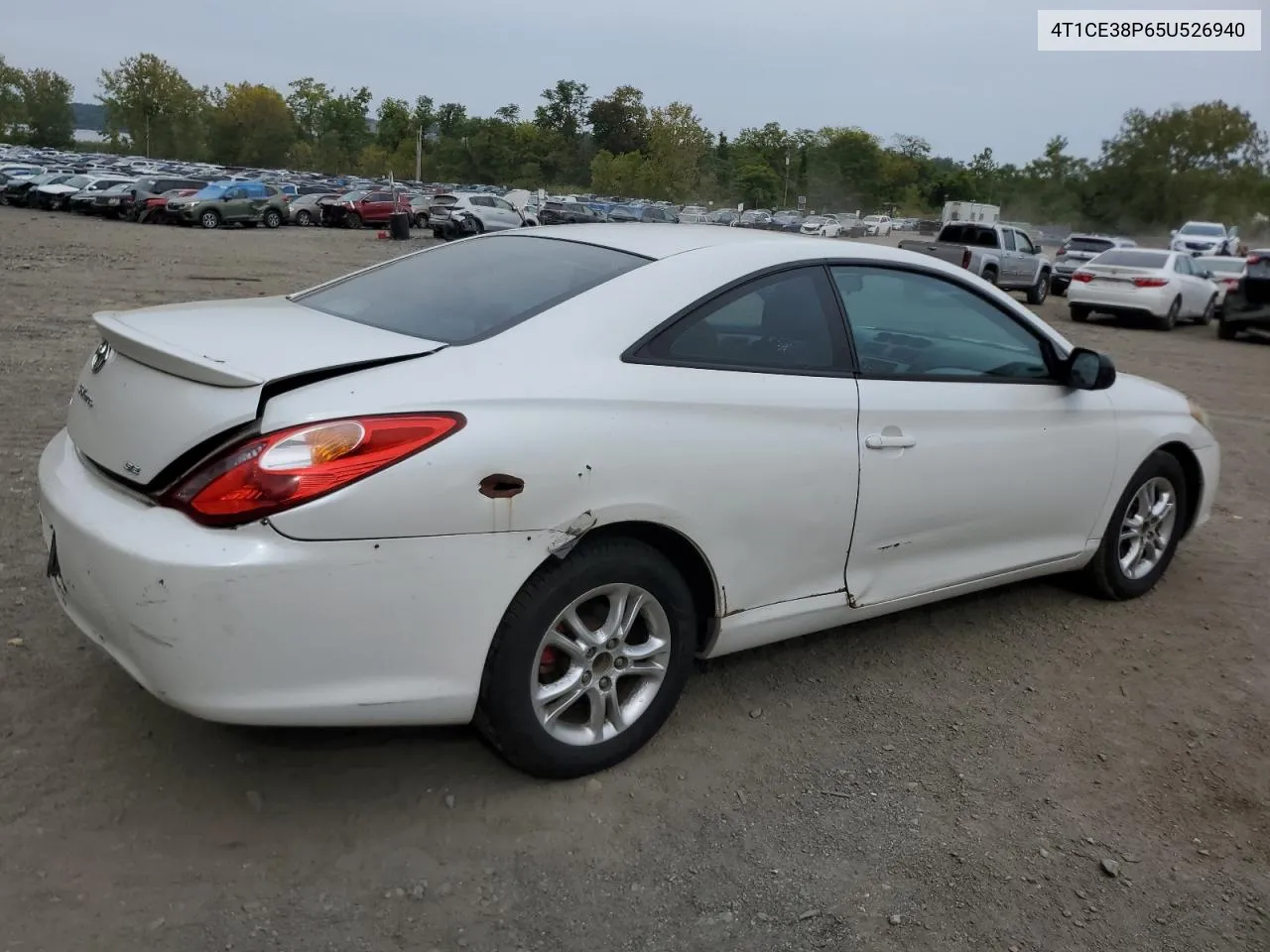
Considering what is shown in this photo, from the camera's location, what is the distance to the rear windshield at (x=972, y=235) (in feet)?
72.4

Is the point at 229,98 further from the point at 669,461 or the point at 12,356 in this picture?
the point at 669,461

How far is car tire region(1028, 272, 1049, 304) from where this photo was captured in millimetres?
22906

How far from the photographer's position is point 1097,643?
434 centimetres

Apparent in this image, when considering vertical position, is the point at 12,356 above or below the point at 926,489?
below

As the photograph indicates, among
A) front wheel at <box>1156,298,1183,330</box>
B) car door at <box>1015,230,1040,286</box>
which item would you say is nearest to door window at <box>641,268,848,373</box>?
front wheel at <box>1156,298,1183,330</box>

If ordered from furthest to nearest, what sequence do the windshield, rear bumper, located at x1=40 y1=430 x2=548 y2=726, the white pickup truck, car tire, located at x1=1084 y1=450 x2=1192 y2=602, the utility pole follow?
the utility pole, the windshield, the white pickup truck, car tire, located at x1=1084 y1=450 x2=1192 y2=602, rear bumper, located at x1=40 y1=430 x2=548 y2=726

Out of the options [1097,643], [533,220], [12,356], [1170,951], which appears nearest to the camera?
[1170,951]

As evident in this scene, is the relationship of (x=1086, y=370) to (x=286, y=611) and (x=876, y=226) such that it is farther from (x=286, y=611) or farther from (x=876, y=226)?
(x=876, y=226)

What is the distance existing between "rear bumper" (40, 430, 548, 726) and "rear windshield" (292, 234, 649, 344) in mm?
693

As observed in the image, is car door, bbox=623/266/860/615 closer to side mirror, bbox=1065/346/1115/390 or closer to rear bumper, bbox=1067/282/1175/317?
side mirror, bbox=1065/346/1115/390

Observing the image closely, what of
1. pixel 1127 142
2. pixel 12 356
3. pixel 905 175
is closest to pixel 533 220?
pixel 12 356

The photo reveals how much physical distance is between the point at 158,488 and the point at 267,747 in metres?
0.93

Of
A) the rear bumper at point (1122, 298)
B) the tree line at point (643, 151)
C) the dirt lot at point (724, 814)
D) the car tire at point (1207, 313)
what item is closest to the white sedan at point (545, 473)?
the dirt lot at point (724, 814)

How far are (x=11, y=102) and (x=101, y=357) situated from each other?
127 meters
